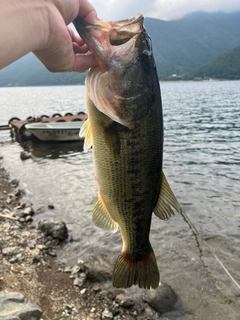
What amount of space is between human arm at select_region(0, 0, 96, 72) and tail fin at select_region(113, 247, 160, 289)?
2419 millimetres

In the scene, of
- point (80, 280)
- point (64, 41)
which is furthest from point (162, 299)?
point (64, 41)

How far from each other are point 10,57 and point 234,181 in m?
14.4

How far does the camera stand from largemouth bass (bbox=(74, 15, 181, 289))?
272 centimetres

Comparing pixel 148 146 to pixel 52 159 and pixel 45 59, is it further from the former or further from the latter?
pixel 52 159

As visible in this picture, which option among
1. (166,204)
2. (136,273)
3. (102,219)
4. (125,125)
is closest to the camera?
(125,125)

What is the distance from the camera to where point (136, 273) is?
373cm

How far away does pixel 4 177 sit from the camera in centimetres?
1752

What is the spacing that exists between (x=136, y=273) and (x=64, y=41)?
283cm

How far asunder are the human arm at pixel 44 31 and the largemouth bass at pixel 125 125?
0.16 meters

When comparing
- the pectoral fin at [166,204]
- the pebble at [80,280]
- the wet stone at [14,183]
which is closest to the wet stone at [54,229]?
the pebble at [80,280]

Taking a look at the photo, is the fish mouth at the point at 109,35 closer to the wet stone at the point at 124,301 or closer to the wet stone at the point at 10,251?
the wet stone at the point at 124,301

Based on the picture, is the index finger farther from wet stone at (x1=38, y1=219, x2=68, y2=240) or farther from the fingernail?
wet stone at (x1=38, y1=219, x2=68, y2=240)

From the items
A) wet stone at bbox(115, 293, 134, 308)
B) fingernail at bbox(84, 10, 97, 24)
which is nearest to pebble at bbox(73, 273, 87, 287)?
wet stone at bbox(115, 293, 134, 308)

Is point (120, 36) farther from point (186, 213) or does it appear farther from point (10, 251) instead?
point (186, 213)
